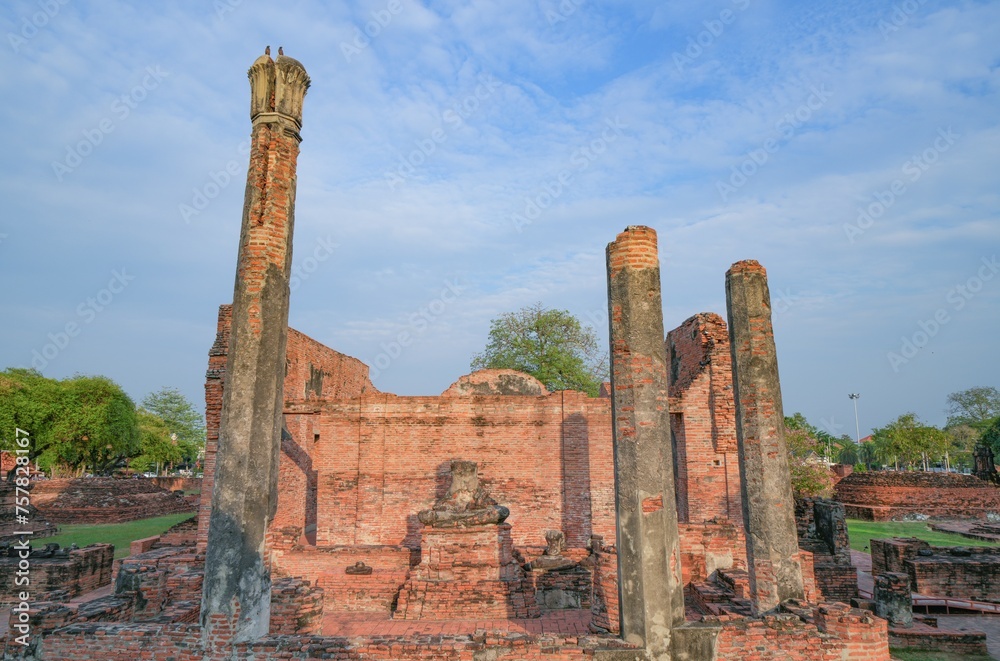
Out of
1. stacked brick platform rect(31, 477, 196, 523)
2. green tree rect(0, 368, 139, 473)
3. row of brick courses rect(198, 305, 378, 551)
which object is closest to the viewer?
row of brick courses rect(198, 305, 378, 551)

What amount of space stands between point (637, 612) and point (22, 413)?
38.9 m

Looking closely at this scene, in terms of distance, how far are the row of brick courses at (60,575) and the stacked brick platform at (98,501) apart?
15.2 meters

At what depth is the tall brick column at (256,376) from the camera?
628cm

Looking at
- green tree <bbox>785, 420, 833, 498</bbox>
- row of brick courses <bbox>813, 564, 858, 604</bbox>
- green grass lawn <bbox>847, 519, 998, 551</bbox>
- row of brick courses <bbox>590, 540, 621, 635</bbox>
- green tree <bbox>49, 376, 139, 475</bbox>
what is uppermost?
green tree <bbox>49, 376, 139, 475</bbox>

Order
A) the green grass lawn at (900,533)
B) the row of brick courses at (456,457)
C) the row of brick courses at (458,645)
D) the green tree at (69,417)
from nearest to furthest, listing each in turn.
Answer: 1. the row of brick courses at (458,645)
2. the row of brick courses at (456,457)
3. the green grass lawn at (900,533)
4. the green tree at (69,417)

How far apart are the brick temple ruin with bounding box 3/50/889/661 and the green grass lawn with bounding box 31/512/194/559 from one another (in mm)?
7882

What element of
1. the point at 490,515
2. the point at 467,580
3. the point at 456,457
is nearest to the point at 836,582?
the point at 490,515

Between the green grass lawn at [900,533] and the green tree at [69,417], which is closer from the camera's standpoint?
the green grass lawn at [900,533]

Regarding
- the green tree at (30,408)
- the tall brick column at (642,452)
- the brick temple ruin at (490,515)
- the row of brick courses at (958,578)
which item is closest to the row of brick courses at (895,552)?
the row of brick courses at (958,578)

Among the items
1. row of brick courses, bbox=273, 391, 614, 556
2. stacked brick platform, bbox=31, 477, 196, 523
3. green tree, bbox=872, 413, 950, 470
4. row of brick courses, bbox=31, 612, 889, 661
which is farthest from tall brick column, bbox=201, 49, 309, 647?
green tree, bbox=872, 413, 950, 470

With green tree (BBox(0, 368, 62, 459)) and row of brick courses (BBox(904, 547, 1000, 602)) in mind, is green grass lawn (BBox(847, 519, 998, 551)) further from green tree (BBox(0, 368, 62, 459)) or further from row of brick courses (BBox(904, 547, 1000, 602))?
green tree (BBox(0, 368, 62, 459))

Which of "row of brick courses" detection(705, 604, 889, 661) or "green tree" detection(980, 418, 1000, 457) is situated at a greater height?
"green tree" detection(980, 418, 1000, 457)

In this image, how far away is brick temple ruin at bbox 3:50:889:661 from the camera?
6.22 m

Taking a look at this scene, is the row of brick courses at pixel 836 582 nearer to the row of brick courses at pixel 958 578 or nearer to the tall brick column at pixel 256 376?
the row of brick courses at pixel 958 578
